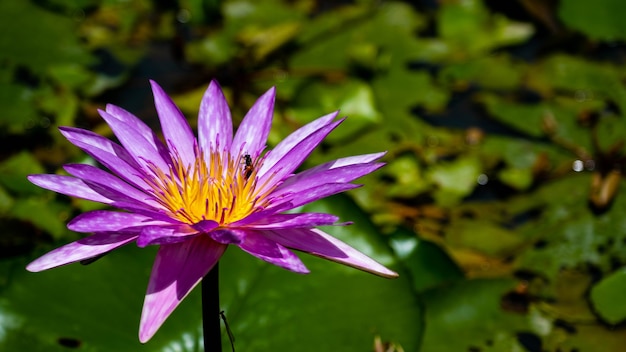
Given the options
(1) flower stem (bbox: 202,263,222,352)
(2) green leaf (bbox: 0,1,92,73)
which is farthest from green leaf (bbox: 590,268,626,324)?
(2) green leaf (bbox: 0,1,92,73)

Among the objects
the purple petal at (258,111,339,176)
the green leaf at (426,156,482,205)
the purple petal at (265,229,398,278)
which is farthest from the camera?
the green leaf at (426,156,482,205)

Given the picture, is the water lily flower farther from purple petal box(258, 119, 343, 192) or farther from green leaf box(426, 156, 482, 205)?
green leaf box(426, 156, 482, 205)

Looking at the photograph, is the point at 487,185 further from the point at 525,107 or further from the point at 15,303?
the point at 15,303

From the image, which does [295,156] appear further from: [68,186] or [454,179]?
[454,179]

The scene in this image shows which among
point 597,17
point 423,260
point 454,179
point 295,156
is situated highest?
point 295,156

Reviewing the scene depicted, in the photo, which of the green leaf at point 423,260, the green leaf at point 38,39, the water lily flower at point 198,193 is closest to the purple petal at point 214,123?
the water lily flower at point 198,193

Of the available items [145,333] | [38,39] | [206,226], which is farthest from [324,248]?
[38,39]

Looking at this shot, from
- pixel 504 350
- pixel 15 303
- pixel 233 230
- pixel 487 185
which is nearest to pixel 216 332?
pixel 233 230
